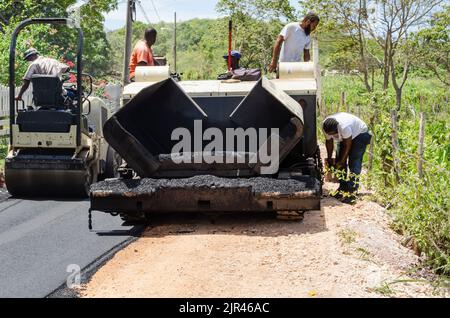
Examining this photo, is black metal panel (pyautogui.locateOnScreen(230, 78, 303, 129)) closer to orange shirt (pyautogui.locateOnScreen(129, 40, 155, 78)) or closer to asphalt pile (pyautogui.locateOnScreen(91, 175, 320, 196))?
asphalt pile (pyautogui.locateOnScreen(91, 175, 320, 196))

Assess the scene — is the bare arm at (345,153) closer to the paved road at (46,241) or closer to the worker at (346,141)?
the worker at (346,141)

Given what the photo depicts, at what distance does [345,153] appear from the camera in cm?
905

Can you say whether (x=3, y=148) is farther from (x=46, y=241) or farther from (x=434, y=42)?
(x=434, y=42)

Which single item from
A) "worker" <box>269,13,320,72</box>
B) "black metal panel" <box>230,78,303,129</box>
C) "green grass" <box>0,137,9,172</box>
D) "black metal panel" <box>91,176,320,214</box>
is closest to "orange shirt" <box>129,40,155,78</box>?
"worker" <box>269,13,320,72</box>

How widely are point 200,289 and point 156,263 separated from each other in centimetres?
101

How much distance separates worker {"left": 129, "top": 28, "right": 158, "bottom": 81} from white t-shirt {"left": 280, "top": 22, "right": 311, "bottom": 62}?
1839mm

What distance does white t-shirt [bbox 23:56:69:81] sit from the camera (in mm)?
9867

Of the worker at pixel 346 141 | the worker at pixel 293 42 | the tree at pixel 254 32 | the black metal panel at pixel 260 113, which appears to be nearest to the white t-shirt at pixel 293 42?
the worker at pixel 293 42

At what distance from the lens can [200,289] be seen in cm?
512

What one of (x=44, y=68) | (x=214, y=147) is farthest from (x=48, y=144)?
(x=214, y=147)

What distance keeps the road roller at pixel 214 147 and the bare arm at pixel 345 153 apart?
448 millimetres

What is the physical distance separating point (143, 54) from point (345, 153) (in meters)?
3.06

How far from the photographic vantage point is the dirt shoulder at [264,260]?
5191 millimetres
